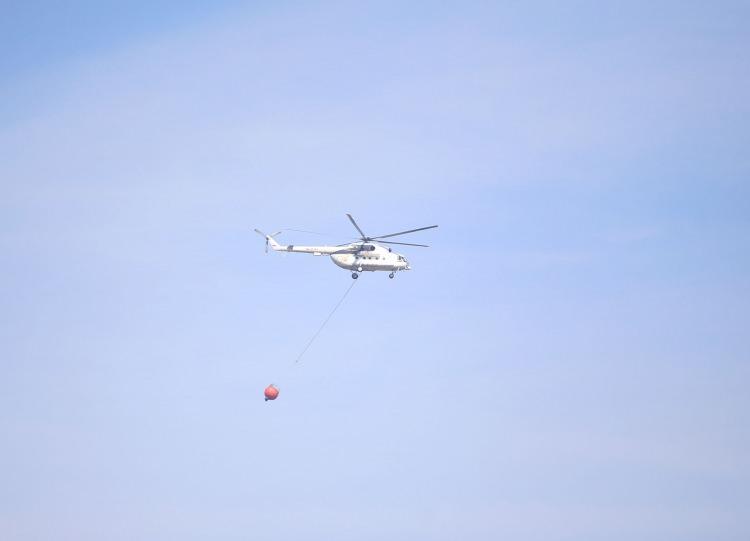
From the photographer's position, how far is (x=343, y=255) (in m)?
91.8

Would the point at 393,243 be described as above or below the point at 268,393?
above

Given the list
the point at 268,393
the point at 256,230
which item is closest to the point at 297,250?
the point at 256,230

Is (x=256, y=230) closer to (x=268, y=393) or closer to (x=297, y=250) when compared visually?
(x=297, y=250)

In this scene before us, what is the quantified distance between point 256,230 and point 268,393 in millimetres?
16208

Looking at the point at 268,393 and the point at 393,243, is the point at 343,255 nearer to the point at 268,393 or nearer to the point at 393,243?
the point at 393,243

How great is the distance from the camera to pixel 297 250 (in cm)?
9281

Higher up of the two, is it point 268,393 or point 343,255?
point 343,255

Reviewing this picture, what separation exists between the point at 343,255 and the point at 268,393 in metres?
15.3

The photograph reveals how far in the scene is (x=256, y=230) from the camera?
9200 centimetres

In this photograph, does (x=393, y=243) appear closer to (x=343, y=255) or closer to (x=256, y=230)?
(x=343, y=255)

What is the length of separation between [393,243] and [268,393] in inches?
737

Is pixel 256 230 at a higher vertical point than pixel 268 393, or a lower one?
higher

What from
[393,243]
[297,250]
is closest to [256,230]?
[297,250]

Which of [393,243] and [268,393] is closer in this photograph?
[268,393]
